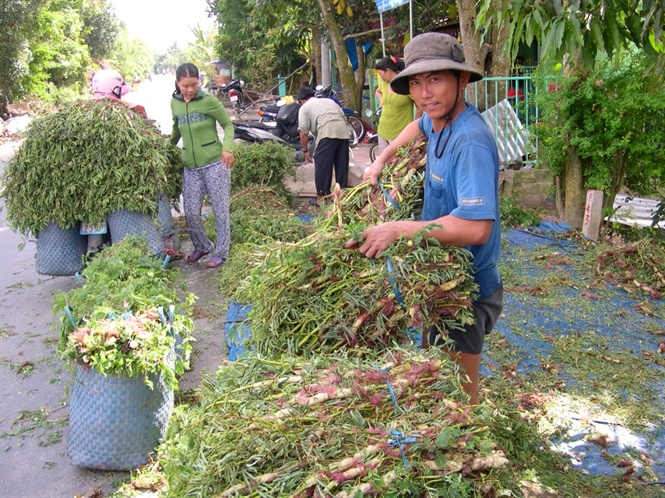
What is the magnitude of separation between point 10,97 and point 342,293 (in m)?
23.2

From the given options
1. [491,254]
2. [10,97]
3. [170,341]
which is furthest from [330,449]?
[10,97]

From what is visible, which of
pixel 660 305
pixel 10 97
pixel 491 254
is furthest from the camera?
pixel 10 97

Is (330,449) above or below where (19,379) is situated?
above

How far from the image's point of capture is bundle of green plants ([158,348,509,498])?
1.67m

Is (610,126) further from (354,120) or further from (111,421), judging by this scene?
(354,120)

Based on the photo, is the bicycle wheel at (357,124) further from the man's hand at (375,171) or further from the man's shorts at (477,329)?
the man's shorts at (477,329)

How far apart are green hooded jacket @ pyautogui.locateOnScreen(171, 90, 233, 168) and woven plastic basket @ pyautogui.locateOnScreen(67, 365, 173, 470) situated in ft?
11.5

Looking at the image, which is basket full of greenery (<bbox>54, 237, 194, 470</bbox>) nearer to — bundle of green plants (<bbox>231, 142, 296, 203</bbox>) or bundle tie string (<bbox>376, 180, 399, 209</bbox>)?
bundle tie string (<bbox>376, 180, 399, 209</bbox>)

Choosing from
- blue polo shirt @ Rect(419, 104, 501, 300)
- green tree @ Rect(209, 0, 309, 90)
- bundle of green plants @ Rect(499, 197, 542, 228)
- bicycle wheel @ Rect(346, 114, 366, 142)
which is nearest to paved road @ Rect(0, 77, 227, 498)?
blue polo shirt @ Rect(419, 104, 501, 300)

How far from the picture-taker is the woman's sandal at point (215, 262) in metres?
6.80

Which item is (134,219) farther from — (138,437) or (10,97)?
(10,97)

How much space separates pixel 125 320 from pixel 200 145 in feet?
11.1

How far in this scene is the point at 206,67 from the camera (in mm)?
40344

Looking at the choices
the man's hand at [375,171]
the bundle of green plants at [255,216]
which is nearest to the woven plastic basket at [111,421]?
the man's hand at [375,171]
